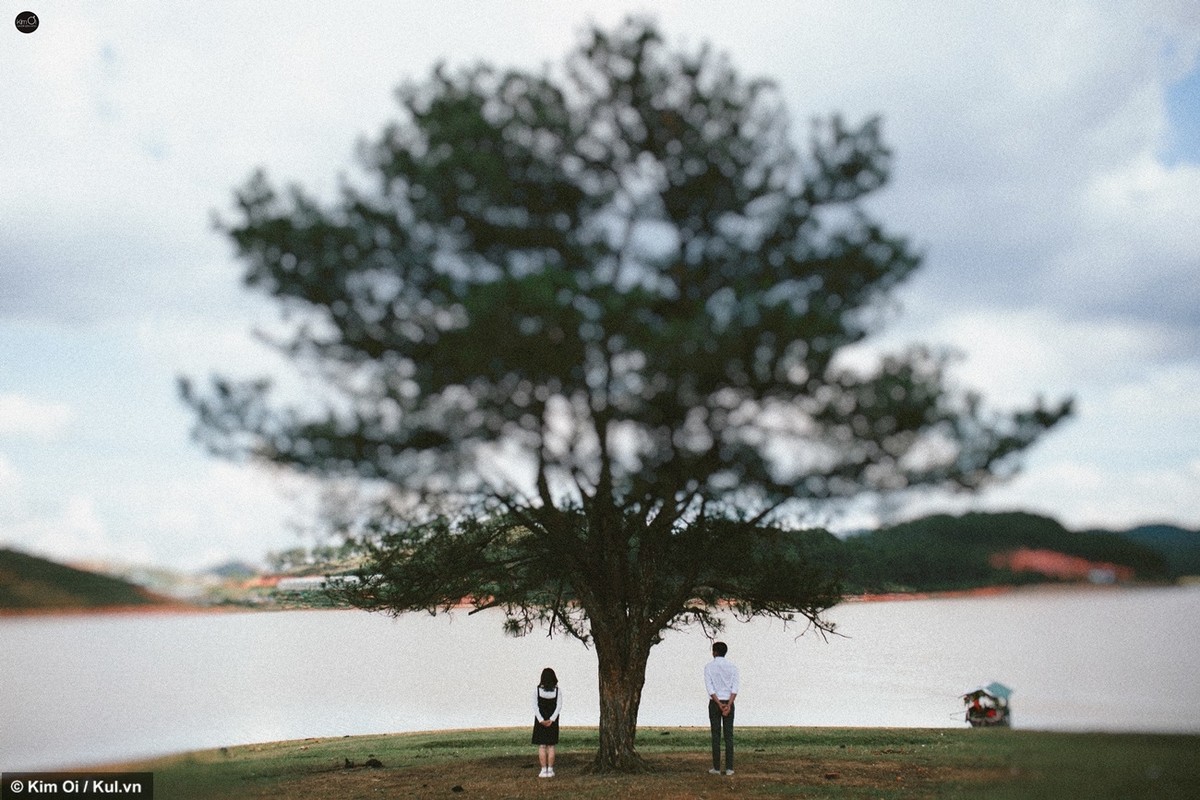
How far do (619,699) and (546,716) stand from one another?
1.10 metres

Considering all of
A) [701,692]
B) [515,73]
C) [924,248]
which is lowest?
[701,692]

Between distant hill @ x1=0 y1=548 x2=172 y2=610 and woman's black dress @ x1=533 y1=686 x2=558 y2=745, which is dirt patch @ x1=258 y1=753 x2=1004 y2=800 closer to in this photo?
woman's black dress @ x1=533 y1=686 x2=558 y2=745

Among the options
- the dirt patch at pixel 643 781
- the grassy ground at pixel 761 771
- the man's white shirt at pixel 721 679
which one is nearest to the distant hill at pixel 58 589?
the grassy ground at pixel 761 771

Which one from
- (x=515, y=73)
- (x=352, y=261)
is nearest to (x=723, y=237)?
(x=515, y=73)

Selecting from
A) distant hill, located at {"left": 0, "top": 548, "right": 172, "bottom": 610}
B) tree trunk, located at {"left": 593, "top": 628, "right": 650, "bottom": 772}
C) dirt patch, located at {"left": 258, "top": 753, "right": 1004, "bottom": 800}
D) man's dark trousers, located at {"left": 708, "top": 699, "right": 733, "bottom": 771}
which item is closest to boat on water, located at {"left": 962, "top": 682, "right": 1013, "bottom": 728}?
dirt patch, located at {"left": 258, "top": 753, "right": 1004, "bottom": 800}

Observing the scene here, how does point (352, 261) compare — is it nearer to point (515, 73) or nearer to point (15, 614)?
point (515, 73)

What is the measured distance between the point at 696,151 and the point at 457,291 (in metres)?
3.89

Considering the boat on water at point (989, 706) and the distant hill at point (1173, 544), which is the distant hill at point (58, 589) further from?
the boat on water at point (989, 706)

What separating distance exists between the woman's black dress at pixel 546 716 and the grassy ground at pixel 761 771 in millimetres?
556

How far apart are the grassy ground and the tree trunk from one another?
1.49 feet

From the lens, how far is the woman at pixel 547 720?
1330cm

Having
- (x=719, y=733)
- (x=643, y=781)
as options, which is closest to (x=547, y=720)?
(x=643, y=781)

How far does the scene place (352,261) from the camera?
11633 millimetres

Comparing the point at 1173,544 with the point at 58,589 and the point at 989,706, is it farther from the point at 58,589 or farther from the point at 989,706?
the point at 58,589
